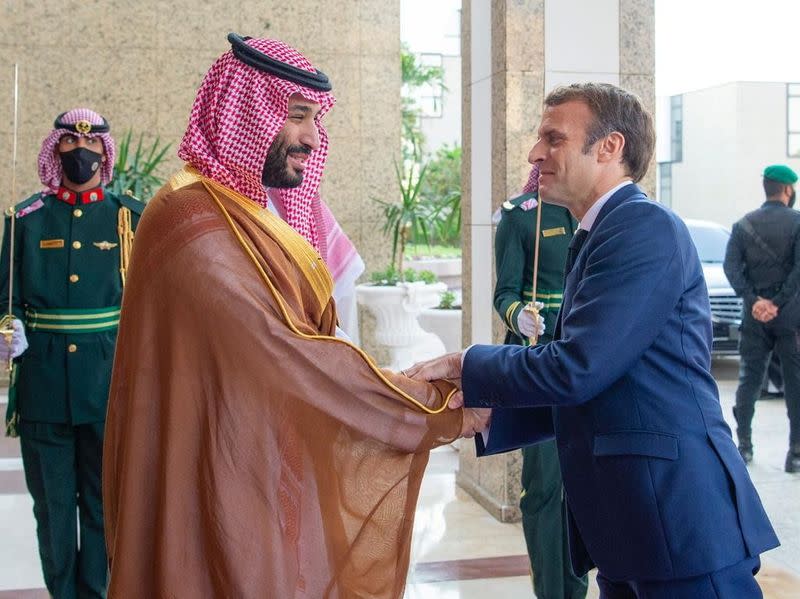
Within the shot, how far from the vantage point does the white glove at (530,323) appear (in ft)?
12.8

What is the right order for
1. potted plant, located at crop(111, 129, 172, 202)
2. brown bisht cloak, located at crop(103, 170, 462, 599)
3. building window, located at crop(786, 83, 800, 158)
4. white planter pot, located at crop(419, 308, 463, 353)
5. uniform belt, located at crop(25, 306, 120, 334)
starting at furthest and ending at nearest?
building window, located at crop(786, 83, 800, 158), white planter pot, located at crop(419, 308, 463, 353), potted plant, located at crop(111, 129, 172, 202), uniform belt, located at crop(25, 306, 120, 334), brown bisht cloak, located at crop(103, 170, 462, 599)

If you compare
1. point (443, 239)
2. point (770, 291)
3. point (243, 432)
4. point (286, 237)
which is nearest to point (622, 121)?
point (286, 237)

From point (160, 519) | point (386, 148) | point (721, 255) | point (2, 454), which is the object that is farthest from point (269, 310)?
point (721, 255)

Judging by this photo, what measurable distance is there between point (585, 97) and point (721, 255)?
8699 millimetres

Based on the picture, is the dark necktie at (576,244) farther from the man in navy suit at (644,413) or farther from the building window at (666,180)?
the building window at (666,180)

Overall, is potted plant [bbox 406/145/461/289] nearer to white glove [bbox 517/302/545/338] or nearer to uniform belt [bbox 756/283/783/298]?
uniform belt [bbox 756/283/783/298]

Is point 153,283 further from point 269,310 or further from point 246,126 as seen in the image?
point 246,126

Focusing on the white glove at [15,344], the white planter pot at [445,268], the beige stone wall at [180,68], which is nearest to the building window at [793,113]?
the white planter pot at [445,268]

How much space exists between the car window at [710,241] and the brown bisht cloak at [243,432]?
8.75 metres

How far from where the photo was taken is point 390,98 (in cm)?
1035

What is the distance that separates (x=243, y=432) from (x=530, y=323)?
A: 6.17 ft

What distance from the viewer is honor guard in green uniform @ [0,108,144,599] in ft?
13.2

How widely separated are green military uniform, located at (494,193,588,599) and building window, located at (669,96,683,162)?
20.9 metres

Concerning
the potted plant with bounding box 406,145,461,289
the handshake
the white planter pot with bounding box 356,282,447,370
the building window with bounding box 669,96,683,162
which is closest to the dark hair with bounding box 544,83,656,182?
the handshake
